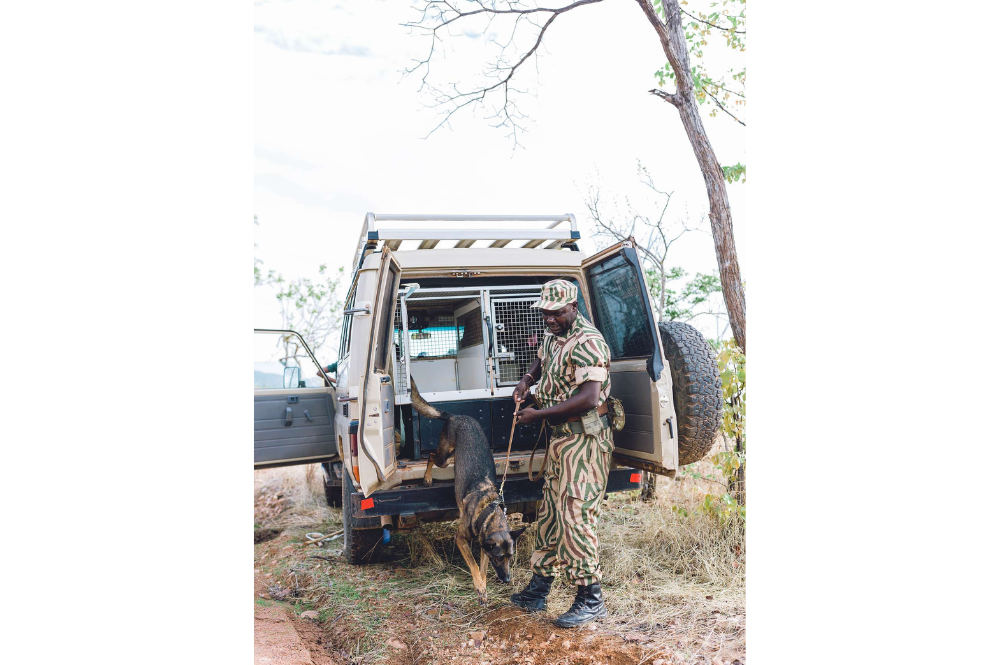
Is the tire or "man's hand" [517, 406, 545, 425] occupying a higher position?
"man's hand" [517, 406, 545, 425]

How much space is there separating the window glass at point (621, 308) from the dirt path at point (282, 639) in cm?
284

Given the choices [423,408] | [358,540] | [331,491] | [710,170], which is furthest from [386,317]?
[331,491]

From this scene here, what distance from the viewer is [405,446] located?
4.91 m

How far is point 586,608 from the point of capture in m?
3.74

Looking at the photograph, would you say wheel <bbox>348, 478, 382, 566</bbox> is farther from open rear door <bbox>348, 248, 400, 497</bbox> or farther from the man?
the man

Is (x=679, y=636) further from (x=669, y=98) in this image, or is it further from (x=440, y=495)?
(x=669, y=98)

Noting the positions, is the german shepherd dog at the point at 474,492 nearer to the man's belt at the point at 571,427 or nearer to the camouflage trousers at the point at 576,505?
the camouflage trousers at the point at 576,505

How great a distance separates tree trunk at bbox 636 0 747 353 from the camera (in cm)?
522

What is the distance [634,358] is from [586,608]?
1.70m

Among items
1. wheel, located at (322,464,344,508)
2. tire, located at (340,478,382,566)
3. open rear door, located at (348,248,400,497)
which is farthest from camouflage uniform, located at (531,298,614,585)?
wheel, located at (322,464,344,508)

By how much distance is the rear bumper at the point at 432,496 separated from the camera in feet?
13.7

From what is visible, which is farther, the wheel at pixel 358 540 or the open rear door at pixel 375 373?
the wheel at pixel 358 540

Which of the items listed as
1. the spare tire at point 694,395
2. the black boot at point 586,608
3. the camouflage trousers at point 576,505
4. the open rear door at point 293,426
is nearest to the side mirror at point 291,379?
the open rear door at point 293,426

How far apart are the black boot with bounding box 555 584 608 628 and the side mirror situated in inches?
139
